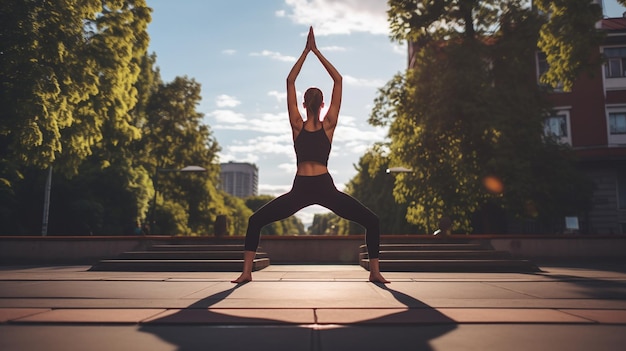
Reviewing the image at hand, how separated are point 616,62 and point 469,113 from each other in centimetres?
1719

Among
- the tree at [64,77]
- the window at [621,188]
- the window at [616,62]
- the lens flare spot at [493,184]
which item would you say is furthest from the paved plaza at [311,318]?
the window at [616,62]

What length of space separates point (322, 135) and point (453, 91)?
15.7m

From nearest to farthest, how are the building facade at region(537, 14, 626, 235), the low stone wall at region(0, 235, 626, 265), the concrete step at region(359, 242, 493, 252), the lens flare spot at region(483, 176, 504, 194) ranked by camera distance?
the concrete step at region(359, 242, 493, 252)
the low stone wall at region(0, 235, 626, 265)
the lens flare spot at region(483, 176, 504, 194)
the building facade at region(537, 14, 626, 235)

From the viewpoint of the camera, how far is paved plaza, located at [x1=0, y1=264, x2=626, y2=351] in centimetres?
288

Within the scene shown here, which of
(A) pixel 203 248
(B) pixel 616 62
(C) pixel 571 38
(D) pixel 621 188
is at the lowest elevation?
(A) pixel 203 248

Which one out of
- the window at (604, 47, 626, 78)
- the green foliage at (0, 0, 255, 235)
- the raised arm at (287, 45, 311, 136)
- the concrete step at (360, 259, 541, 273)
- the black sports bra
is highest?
the window at (604, 47, 626, 78)

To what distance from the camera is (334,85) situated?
5727 mm

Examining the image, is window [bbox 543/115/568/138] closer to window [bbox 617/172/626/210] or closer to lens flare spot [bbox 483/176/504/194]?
window [bbox 617/172/626/210]

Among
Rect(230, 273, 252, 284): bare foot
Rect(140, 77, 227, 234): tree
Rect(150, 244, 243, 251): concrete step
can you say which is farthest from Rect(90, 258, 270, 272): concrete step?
Rect(140, 77, 227, 234): tree

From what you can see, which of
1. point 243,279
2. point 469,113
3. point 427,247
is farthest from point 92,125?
point 469,113

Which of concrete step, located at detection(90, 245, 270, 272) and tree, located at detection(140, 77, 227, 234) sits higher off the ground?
tree, located at detection(140, 77, 227, 234)

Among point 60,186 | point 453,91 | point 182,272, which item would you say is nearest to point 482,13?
point 453,91

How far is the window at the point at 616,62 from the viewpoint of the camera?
30.3m

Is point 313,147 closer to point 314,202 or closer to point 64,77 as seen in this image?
point 314,202
